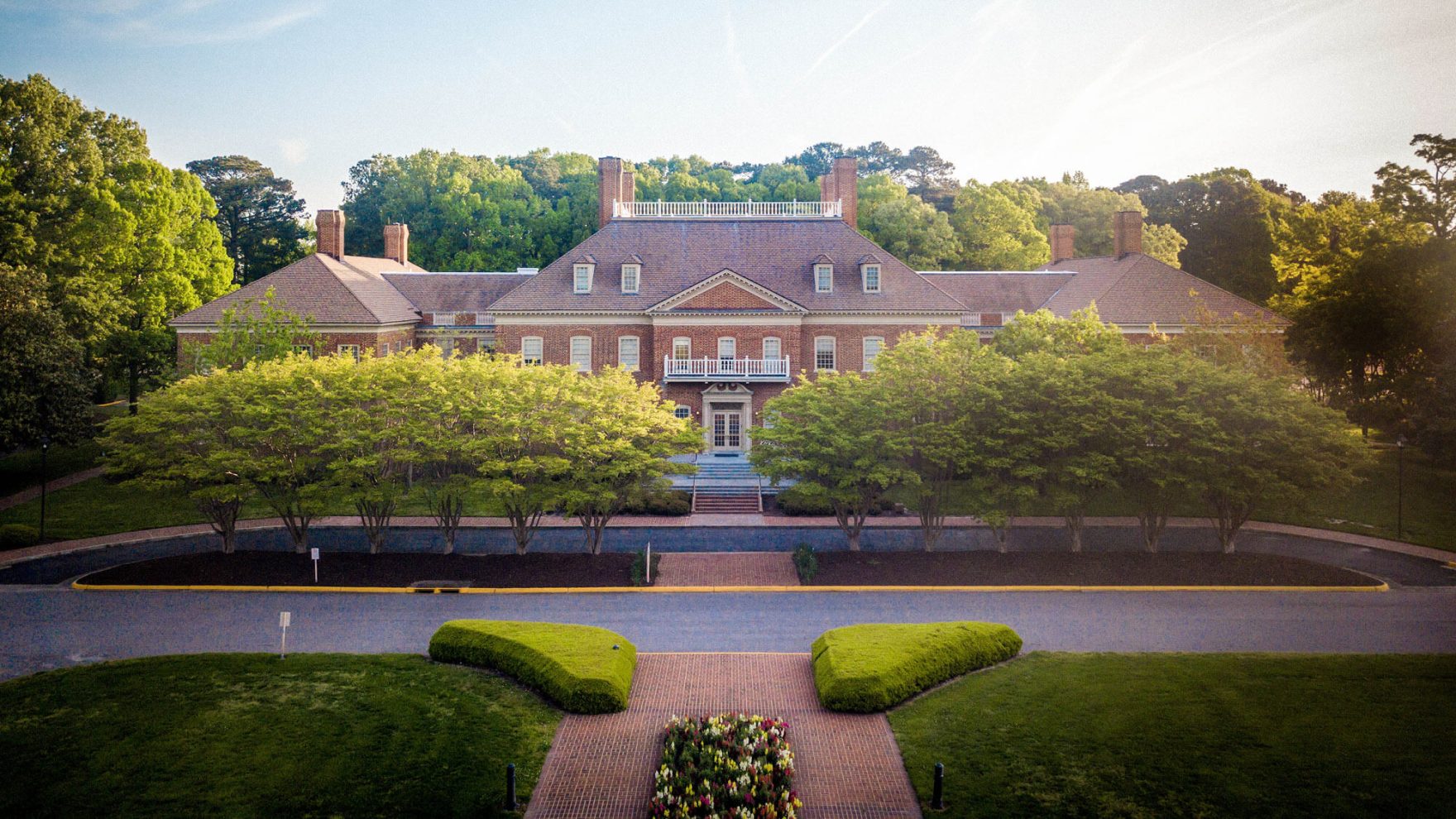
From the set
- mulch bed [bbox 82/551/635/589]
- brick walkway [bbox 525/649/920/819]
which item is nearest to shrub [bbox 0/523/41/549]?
mulch bed [bbox 82/551/635/589]

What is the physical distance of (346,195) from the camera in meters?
86.6

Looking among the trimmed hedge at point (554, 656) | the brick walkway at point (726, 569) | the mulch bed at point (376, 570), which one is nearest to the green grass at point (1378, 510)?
the brick walkway at point (726, 569)

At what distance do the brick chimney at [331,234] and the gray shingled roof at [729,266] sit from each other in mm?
13352

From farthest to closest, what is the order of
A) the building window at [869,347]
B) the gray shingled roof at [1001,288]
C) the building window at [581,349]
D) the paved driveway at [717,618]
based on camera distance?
the gray shingled roof at [1001,288]
the building window at [581,349]
the building window at [869,347]
the paved driveway at [717,618]

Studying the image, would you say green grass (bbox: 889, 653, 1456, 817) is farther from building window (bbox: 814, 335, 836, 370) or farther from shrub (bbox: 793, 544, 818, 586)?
building window (bbox: 814, 335, 836, 370)

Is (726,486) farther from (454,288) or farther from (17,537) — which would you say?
(17,537)

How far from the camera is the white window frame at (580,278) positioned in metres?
47.7

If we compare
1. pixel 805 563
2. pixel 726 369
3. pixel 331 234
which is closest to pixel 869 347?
pixel 726 369

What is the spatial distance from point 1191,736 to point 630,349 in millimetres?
33587

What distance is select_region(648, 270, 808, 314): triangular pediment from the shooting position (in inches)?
1795

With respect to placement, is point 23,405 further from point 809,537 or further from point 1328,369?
point 1328,369

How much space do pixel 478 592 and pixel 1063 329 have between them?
82.8 ft

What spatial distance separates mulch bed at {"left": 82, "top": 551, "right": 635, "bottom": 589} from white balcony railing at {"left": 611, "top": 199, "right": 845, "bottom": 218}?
25.0m

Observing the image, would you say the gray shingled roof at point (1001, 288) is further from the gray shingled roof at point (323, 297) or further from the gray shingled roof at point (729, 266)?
the gray shingled roof at point (323, 297)
